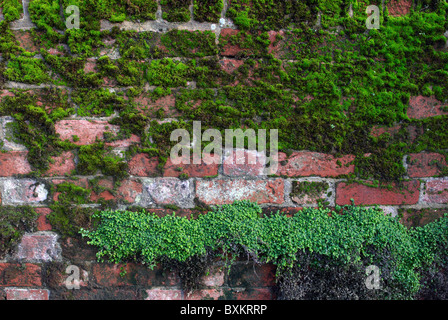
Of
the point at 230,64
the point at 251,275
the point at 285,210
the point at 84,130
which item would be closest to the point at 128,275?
the point at 251,275

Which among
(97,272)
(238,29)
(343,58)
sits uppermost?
(238,29)

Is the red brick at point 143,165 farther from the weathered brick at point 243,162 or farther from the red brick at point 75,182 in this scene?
the weathered brick at point 243,162

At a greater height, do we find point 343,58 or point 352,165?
point 343,58

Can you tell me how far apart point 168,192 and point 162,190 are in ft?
0.10

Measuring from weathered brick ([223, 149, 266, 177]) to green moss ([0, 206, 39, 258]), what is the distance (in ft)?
3.18

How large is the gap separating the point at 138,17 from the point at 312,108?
926mm

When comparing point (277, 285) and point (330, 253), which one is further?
point (277, 285)

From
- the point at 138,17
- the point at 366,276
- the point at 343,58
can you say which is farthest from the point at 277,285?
the point at 138,17

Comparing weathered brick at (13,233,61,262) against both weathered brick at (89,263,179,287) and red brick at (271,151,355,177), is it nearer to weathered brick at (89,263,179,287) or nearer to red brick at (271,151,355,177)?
weathered brick at (89,263,179,287)

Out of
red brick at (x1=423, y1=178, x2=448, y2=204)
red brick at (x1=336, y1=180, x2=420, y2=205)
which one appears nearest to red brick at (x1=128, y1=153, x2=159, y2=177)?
red brick at (x1=336, y1=180, x2=420, y2=205)

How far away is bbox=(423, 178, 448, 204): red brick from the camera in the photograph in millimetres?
1384

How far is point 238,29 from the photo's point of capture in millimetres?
1311

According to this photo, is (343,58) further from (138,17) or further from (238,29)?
(138,17)
